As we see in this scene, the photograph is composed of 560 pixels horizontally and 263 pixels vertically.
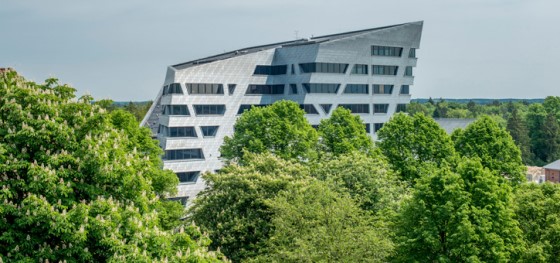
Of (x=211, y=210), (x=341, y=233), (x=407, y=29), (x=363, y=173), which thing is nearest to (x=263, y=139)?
(x=363, y=173)

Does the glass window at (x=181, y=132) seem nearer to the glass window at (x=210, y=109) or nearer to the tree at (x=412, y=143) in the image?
the glass window at (x=210, y=109)

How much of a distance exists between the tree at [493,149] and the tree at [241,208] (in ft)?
86.6

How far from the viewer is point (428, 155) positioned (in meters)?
68.9

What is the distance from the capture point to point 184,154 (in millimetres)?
97938

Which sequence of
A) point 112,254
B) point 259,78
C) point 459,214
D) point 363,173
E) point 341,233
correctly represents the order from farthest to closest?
point 259,78 → point 363,173 → point 341,233 → point 459,214 → point 112,254

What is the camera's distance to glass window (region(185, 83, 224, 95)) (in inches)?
3853

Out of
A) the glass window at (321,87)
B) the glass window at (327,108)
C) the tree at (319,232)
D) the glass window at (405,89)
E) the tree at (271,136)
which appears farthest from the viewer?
the glass window at (405,89)

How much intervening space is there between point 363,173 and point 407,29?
62.1 m

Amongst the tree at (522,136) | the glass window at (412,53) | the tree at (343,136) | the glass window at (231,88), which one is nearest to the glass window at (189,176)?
the glass window at (231,88)

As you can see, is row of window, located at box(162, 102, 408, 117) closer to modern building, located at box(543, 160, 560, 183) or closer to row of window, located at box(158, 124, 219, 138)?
row of window, located at box(158, 124, 219, 138)

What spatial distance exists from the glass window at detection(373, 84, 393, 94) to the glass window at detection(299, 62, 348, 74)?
7669 mm

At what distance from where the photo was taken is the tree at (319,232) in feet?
133

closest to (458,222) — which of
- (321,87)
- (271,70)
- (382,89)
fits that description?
(321,87)

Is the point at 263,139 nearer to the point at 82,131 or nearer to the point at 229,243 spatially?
the point at 229,243
